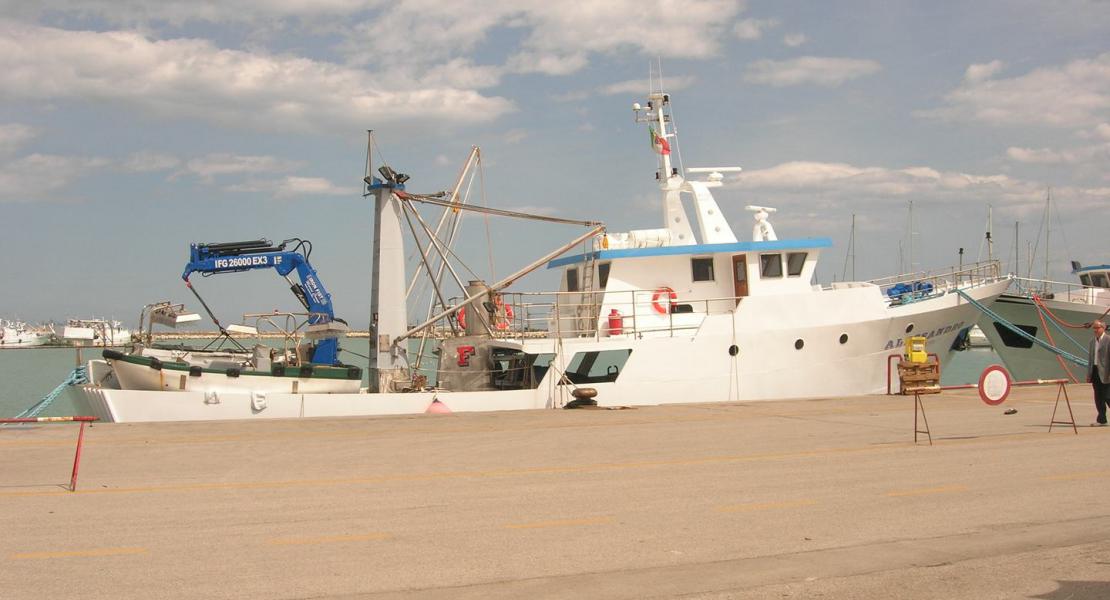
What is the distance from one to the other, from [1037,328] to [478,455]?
21.3 m

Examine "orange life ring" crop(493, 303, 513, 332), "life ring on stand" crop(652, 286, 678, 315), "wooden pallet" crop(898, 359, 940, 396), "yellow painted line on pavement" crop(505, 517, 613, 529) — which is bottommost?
"yellow painted line on pavement" crop(505, 517, 613, 529)

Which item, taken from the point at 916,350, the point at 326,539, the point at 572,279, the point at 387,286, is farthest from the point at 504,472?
the point at 916,350

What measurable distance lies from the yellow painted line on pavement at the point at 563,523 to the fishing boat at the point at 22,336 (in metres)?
141

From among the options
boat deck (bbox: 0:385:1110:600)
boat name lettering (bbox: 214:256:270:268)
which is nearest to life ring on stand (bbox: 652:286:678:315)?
boat deck (bbox: 0:385:1110:600)

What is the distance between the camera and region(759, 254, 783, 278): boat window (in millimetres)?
20734

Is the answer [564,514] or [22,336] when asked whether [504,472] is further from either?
[22,336]

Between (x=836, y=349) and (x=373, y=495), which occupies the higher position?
(x=836, y=349)

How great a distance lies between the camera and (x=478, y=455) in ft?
38.3

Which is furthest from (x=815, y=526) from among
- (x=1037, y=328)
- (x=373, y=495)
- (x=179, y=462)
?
(x=1037, y=328)

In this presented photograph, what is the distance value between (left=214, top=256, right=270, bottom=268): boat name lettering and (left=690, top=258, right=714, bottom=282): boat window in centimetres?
932

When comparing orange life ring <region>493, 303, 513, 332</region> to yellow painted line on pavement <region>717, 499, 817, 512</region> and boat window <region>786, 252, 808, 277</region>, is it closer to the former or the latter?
boat window <region>786, 252, 808, 277</region>

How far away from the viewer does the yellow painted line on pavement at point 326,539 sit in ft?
23.3

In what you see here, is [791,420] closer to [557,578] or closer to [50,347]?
[557,578]

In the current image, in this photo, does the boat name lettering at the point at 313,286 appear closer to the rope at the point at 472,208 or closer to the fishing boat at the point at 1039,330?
the rope at the point at 472,208
